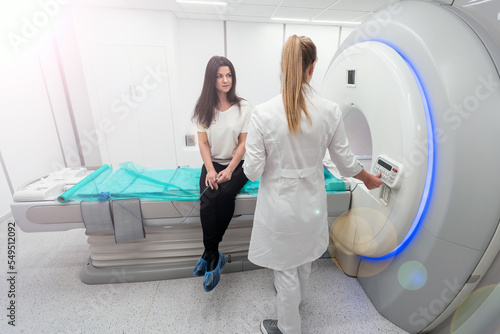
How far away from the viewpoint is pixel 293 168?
109 centimetres

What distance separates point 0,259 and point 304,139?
2487 mm

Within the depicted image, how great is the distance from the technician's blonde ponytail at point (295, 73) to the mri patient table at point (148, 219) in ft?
2.39

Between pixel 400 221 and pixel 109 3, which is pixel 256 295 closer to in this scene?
pixel 400 221

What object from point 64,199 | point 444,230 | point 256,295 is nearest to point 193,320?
point 256,295

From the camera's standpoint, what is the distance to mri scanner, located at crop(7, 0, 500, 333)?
102 centimetres

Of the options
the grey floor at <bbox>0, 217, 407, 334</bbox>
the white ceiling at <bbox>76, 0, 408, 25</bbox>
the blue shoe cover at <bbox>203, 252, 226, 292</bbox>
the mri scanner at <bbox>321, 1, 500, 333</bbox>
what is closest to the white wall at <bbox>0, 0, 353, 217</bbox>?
the white ceiling at <bbox>76, 0, 408, 25</bbox>

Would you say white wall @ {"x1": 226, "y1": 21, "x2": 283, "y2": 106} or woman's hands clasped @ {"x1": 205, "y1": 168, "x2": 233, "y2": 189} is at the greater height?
white wall @ {"x1": 226, "y1": 21, "x2": 283, "y2": 106}

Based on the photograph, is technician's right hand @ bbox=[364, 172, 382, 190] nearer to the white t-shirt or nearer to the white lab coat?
the white lab coat

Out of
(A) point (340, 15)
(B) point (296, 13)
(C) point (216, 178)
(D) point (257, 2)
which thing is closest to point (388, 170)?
(C) point (216, 178)

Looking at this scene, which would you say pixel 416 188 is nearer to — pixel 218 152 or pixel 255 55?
pixel 218 152

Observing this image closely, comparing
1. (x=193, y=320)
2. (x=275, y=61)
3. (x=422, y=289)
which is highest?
(x=275, y=61)

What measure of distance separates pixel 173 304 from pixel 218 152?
99 cm

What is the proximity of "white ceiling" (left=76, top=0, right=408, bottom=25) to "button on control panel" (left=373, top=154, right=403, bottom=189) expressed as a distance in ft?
7.82

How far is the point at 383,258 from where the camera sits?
1484 mm
